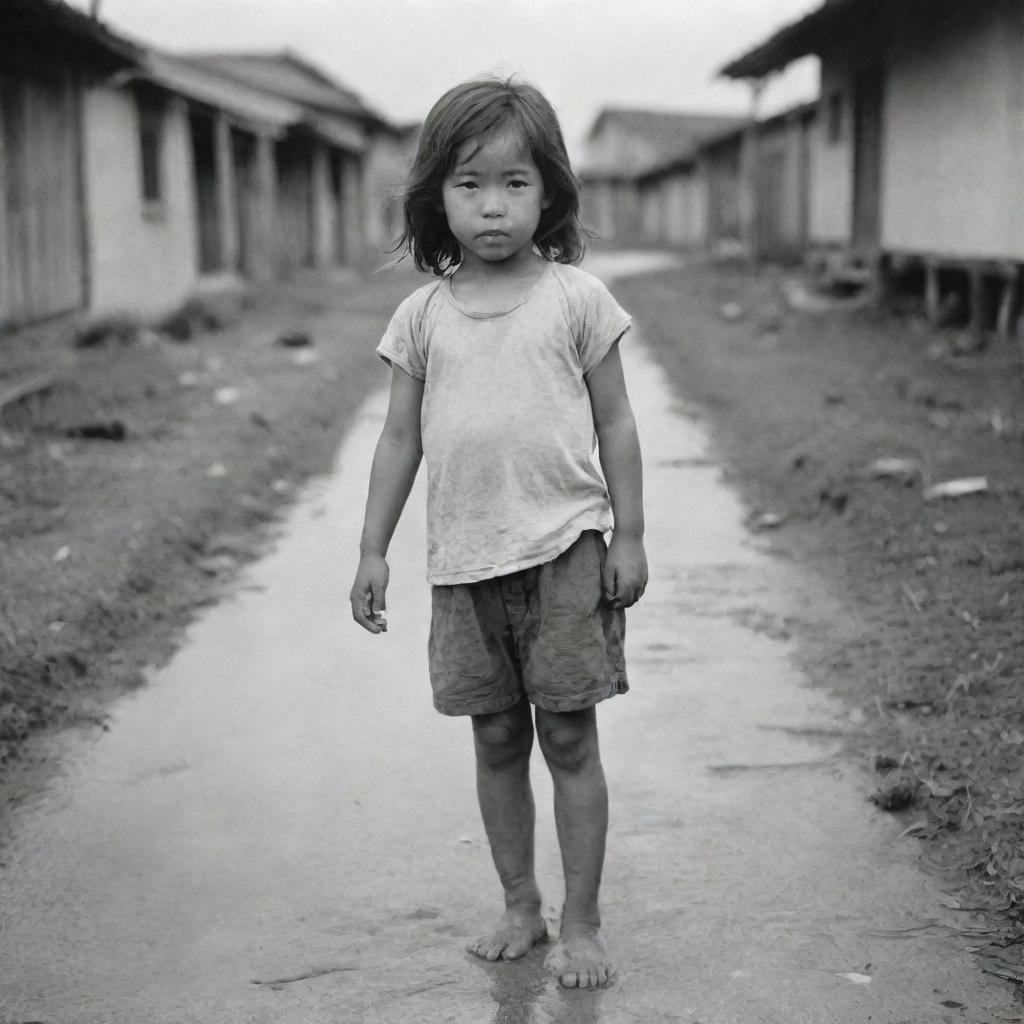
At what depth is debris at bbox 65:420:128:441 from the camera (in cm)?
766

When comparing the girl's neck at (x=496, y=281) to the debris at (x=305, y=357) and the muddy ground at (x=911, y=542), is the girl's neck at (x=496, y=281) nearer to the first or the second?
the muddy ground at (x=911, y=542)

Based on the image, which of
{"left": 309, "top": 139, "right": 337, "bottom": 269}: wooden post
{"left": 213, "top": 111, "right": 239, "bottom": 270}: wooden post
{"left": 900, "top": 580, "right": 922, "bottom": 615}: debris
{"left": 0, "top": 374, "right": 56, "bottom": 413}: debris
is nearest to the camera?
{"left": 900, "top": 580, "right": 922, "bottom": 615}: debris

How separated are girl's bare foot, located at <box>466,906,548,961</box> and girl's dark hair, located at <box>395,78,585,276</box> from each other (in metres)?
1.30

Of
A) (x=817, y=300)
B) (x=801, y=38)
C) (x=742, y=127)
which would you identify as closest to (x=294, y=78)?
(x=742, y=127)

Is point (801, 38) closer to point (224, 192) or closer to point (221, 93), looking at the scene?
point (224, 192)

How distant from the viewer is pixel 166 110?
14.9 metres

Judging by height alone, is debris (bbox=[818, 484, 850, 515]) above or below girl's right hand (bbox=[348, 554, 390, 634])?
below

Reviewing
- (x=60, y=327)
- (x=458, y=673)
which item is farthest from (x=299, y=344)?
(x=458, y=673)

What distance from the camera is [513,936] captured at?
253 cm

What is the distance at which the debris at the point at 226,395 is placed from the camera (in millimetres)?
9016

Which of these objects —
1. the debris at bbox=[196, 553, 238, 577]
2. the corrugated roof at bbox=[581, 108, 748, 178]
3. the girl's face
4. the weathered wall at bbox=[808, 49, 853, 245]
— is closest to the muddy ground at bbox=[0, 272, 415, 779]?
the debris at bbox=[196, 553, 238, 577]

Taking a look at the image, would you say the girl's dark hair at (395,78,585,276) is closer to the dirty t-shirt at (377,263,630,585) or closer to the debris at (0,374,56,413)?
the dirty t-shirt at (377,263,630,585)

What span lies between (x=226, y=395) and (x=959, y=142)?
264 inches

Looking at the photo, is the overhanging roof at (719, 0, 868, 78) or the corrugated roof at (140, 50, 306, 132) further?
the corrugated roof at (140, 50, 306, 132)
